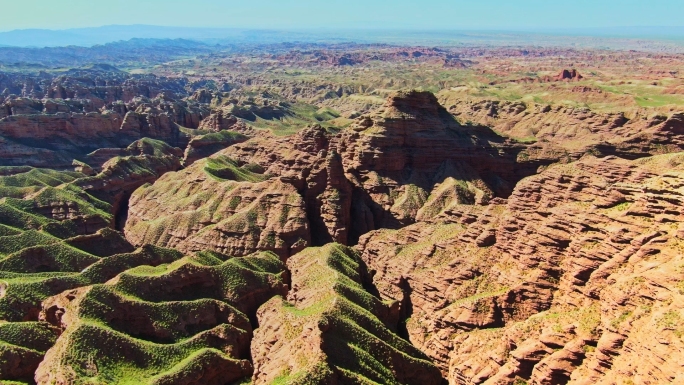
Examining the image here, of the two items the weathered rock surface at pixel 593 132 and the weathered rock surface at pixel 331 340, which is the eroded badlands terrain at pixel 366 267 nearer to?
the weathered rock surface at pixel 331 340

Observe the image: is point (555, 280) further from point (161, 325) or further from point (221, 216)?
point (221, 216)

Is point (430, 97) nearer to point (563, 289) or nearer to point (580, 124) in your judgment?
point (563, 289)

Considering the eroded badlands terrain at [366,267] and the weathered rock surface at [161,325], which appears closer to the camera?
the eroded badlands terrain at [366,267]

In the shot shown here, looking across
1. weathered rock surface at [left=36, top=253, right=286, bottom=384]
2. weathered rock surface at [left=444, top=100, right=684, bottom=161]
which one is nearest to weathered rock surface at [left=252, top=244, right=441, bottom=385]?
weathered rock surface at [left=36, top=253, right=286, bottom=384]

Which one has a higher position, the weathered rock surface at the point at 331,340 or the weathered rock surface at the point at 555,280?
the weathered rock surface at the point at 555,280

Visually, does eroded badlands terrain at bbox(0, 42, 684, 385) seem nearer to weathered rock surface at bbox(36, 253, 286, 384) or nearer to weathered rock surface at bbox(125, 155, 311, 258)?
weathered rock surface at bbox(36, 253, 286, 384)

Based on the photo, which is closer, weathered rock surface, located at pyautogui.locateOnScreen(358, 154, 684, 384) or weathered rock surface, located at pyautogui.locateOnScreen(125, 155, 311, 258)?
weathered rock surface, located at pyautogui.locateOnScreen(358, 154, 684, 384)

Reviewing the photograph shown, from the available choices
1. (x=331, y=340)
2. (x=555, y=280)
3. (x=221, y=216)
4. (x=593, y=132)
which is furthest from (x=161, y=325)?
(x=593, y=132)

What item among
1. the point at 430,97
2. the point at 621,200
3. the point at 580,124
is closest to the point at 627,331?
the point at 621,200

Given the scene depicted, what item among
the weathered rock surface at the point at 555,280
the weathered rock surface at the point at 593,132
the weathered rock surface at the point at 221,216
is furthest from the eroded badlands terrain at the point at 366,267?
the weathered rock surface at the point at 593,132
